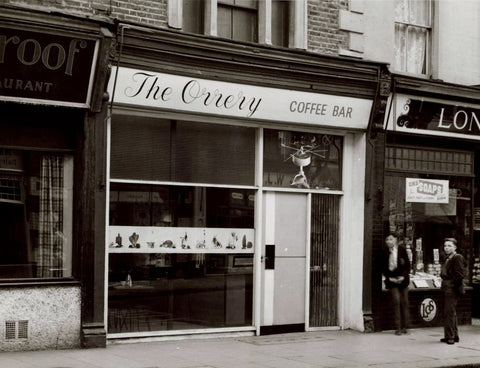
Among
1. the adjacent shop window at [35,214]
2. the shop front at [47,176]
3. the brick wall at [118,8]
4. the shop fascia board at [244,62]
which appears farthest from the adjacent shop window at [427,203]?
the adjacent shop window at [35,214]

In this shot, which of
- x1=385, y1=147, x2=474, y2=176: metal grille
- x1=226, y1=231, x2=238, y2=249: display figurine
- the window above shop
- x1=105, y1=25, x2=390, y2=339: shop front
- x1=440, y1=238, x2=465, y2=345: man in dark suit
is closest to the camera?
x1=105, y1=25, x2=390, y2=339: shop front

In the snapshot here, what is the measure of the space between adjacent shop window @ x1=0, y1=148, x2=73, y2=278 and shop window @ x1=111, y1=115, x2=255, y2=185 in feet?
2.90

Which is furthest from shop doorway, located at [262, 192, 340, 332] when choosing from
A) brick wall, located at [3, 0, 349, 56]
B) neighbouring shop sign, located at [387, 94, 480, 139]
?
brick wall, located at [3, 0, 349, 56]

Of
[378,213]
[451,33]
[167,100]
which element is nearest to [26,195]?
[167,100]

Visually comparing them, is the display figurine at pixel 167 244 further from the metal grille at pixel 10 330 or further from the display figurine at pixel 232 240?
the metal grille at pixel 10 330

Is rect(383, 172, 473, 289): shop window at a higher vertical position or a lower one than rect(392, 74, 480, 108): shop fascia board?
lower

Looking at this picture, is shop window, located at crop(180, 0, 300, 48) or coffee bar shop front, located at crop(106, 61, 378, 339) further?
shop window, located at crop(180, 0, 300, 48)

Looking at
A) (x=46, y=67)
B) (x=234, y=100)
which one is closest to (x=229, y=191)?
(x=234, y=100)

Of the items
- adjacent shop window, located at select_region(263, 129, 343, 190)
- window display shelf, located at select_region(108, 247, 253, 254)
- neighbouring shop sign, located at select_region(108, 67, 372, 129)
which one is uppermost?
neighbouring shop sign, located at select_region(108, 67, 372, 129)

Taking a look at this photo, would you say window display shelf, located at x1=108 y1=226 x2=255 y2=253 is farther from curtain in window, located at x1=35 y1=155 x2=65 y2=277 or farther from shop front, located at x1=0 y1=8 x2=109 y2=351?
curtain in window, located at x1=35 y1=155 x2=65 y2=277

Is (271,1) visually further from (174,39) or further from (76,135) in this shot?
(76,135)

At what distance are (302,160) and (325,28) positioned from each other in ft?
7.39

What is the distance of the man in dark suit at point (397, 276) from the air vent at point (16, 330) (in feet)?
20.9

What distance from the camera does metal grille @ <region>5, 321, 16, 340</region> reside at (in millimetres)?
11695
